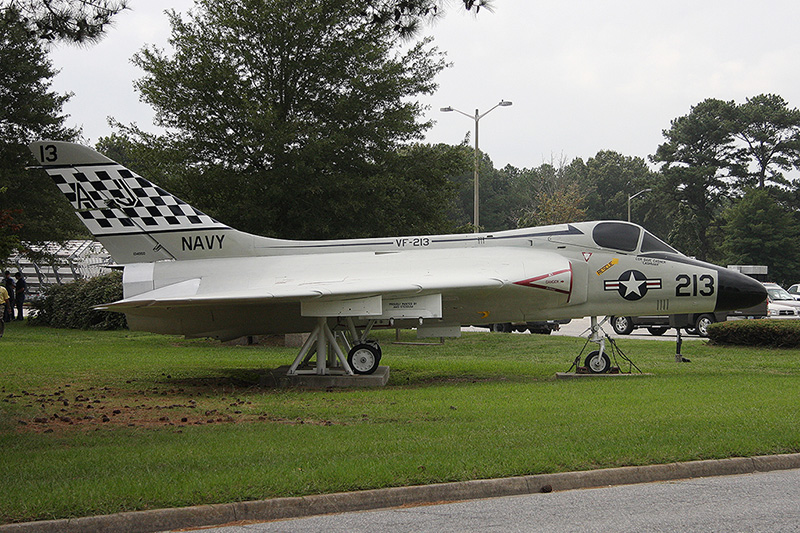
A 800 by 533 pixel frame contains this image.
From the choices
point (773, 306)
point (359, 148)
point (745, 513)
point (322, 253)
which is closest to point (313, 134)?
point (359, 148)

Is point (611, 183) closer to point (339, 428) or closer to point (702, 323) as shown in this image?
point (702, 323)

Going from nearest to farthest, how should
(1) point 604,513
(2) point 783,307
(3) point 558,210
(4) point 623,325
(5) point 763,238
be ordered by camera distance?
(1) point 604,513, (4) point 623,325, (2) point 783,307, (5) point 763,238, (3) point 558,210

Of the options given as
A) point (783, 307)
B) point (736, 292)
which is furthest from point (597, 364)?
point (783, 307)

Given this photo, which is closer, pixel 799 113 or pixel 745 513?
pixel 745 513

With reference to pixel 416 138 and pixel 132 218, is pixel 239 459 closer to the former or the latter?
pixel 132 218

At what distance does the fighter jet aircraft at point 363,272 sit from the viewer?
14.4m

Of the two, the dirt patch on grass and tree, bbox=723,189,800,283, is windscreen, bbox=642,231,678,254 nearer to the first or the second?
the dirt patch on grass

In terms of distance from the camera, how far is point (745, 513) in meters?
5.96

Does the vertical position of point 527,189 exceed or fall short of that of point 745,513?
it exceeds it

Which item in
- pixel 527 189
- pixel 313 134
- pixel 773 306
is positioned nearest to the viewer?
pixel 313 134

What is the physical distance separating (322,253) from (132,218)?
3580 millimetres

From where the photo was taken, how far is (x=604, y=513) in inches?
236

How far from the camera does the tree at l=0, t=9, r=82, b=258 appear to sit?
32.3 meters

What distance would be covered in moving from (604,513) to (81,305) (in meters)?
29.2
